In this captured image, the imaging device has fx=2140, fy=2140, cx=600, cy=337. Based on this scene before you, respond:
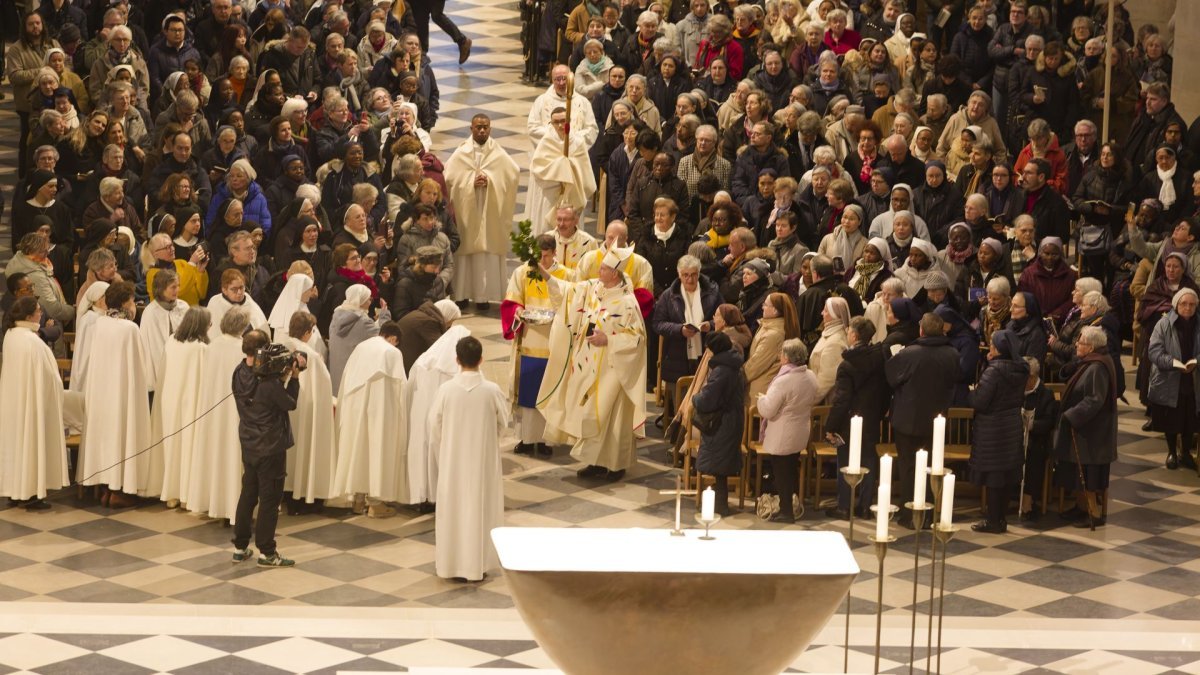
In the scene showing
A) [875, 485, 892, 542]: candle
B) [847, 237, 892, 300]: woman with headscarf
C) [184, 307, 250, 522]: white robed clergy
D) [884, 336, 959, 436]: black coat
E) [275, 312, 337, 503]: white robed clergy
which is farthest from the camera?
[847, 237, 892, 300]: woman with headscarf

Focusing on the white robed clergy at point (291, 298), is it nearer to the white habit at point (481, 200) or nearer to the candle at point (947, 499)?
the white habit at point (481, 200)

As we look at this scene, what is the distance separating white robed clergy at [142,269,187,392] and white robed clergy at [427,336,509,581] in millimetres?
2618

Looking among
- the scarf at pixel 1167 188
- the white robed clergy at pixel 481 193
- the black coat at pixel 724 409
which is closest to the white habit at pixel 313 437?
the black coat at pixel 724 409

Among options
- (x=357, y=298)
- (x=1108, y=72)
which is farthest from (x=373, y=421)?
(x=1108, y=72)

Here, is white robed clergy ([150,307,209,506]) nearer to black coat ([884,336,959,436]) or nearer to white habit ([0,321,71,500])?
white habit ([0,321,71,500])

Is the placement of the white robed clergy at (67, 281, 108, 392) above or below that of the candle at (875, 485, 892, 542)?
above

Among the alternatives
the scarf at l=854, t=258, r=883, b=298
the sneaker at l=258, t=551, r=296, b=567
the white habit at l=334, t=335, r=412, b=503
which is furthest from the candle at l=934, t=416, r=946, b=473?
the scarf at l=854, t=258, r=883, b=298

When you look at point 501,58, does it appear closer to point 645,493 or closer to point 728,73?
point 728,73

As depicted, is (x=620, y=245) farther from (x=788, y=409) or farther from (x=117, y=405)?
(x=117, y=405)

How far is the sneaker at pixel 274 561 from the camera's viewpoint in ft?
47.5

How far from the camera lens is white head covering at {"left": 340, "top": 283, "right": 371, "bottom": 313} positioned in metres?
15.7

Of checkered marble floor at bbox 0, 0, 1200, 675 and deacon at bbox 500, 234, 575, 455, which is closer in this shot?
checkered marble floor at bbox 0, 0, 1200, 675

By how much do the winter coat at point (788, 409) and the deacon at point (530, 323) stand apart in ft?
7.04

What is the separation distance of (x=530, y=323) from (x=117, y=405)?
3252mm
